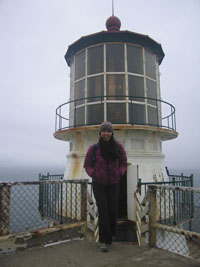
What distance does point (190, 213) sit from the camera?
7180 mm

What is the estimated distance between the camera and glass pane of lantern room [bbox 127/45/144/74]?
322 inches

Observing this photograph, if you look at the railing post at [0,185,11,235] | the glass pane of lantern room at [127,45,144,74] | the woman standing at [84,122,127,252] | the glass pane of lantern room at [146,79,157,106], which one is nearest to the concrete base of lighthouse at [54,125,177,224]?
the glass pane of lantern room at [146,79,157,106]

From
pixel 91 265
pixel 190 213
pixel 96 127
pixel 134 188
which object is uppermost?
pixel 96 127

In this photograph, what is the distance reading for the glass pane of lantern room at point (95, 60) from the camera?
8250 millimetres

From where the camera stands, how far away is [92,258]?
3.12m

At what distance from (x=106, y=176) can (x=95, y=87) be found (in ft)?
17.7

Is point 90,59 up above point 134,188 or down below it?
above

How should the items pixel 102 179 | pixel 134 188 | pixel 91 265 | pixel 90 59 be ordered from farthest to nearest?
1. pixel 90 59
2. pixel 134 188
3. pixel 102 179
4. pixel 91 265

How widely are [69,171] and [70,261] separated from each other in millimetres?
5363

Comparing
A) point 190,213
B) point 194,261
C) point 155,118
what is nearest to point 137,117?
point 155,118

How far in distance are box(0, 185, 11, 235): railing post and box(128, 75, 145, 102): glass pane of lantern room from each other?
19.7ft

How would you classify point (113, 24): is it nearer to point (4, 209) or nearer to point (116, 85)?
point (116, 85)

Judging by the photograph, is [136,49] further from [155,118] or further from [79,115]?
[79,115]

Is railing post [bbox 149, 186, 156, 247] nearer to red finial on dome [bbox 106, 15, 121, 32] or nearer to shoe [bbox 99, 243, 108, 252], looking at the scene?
shoe [bbox 99, 243, 108, 252]
